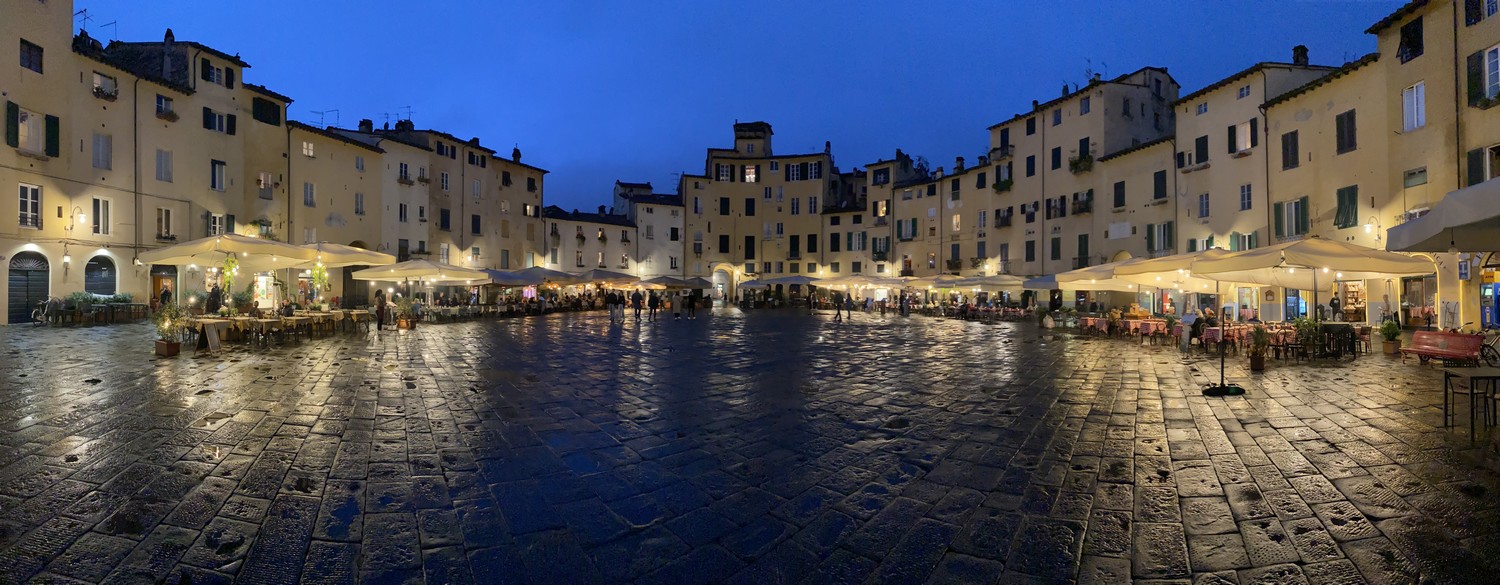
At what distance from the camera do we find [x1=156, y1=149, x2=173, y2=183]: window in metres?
23.8

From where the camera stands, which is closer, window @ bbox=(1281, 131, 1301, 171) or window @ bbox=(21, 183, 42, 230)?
window @ bbox=(21, 183, 42, 230)

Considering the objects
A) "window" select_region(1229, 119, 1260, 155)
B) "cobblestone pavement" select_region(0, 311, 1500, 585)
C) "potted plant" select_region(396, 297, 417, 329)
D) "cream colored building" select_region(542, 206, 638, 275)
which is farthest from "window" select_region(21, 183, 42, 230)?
"window" select_region(1229, 119, 1260, 155)

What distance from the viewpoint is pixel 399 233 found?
35156 millimetres

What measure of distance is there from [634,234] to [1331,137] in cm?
4174

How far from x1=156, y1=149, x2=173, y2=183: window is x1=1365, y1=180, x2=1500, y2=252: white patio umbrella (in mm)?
32604

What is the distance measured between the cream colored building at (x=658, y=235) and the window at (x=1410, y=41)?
139 feet

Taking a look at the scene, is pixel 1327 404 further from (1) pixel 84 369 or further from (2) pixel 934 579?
(1) pixel 84 369

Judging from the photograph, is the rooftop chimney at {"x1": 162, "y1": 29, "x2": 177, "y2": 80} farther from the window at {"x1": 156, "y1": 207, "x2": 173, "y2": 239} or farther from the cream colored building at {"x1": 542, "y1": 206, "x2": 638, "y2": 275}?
the cream colored building at {"x1": 542, "y1": 206, "x2": 638, "y2": 275}

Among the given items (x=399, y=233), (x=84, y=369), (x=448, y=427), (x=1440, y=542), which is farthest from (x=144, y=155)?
(x=1440, y=542)

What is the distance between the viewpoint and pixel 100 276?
72.6ft

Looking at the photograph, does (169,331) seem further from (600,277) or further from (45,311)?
(600,277)

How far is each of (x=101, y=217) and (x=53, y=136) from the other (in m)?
2.78


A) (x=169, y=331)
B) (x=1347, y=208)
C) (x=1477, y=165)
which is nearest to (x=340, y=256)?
(x=169, y=331)

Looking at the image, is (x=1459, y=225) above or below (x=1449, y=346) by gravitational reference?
above
